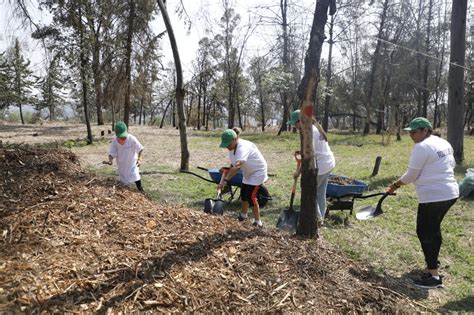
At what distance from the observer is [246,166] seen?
5.05 metres

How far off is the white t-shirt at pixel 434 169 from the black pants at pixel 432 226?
0.22ft

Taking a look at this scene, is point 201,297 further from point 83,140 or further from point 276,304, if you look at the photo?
point 83,140

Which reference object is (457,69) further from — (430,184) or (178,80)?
(430,184)

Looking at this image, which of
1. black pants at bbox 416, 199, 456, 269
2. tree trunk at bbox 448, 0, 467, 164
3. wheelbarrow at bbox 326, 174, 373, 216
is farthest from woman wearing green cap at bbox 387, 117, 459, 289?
tree trunk at bbox 448, 0, 467, 164

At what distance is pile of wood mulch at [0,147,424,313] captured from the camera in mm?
2682

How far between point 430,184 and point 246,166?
85.9 inches

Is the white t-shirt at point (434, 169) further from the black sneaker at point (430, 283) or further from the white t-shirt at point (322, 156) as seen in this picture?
the white t-shirt at point (322, 156)

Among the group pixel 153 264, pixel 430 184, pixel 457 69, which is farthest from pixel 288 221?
pixel 457 69

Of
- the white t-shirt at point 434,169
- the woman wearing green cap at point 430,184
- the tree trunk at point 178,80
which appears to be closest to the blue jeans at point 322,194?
the woman wearing green cap at point 430,184

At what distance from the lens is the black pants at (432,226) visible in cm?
372

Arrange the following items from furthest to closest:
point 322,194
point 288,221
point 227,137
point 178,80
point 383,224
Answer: point 178,80
point 383,224
point 322,194
point 288,221
point 227,137

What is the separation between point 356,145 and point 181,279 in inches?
640

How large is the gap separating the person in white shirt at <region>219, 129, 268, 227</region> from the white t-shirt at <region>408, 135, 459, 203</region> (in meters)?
1.95

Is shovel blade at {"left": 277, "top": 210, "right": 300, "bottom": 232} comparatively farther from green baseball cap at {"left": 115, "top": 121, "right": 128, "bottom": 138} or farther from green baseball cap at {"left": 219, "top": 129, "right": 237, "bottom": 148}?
green baseball cap at {"left": 115, "top": 121, "right": 128, "bottom": 138}
